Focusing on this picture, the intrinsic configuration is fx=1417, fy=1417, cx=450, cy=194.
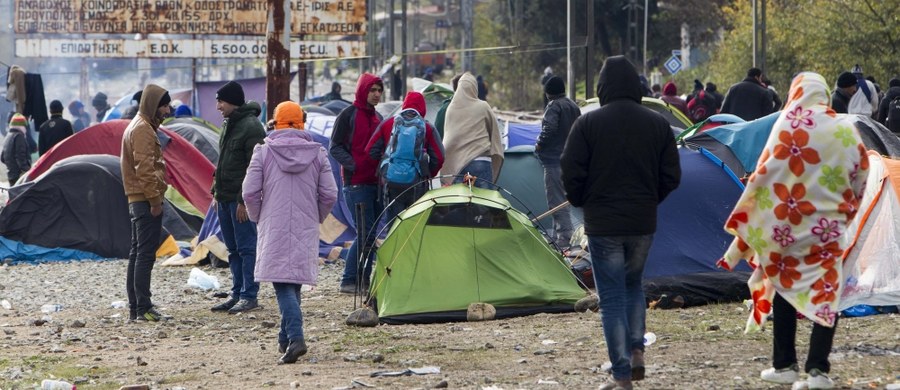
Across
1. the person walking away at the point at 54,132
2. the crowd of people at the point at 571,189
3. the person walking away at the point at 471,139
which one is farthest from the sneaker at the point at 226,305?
the person walking away at the point at 54,132

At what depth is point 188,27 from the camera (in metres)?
32.0

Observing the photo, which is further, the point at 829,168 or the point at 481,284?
the point at 481,284

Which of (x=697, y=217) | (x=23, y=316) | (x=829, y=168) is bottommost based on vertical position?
(x=23, y=316)

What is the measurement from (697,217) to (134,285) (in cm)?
433

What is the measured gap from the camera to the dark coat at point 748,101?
61.1ft

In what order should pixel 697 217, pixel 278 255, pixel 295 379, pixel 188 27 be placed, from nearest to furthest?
pixel 295 379 < pixel 278 255 < pixel 697 217 < pixel 188 27

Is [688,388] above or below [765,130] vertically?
below

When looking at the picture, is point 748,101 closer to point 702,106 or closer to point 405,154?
point 702,106

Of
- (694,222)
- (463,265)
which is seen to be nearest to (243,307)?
(463,265)

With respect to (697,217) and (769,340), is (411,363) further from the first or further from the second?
(697,217)

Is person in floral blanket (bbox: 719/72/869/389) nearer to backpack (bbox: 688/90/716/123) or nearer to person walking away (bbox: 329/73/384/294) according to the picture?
person walking away (bbox: 329/73/384/294)

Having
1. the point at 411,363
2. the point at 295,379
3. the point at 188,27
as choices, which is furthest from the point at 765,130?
the point at 188,27

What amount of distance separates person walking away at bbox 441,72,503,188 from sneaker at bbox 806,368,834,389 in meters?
5.65

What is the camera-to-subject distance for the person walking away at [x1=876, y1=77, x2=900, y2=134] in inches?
736
